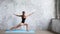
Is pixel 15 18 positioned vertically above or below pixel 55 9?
below

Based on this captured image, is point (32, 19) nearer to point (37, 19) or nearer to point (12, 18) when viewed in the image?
point (37, 19)

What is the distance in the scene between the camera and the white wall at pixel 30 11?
4824mm

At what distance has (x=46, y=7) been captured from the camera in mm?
4914

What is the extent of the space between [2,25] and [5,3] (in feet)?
2.96

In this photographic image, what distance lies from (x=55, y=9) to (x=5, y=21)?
210 centimetres

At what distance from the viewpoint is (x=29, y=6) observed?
4.86 metres

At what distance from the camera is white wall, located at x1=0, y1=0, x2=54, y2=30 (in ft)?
15.8

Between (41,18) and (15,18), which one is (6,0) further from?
(41,18)

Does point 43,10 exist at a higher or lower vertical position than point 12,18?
higher

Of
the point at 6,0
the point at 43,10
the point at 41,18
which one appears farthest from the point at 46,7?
the point at 6,0

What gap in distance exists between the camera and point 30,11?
16.0ft

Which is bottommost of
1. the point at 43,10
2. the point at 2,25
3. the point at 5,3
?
the point at 2,25

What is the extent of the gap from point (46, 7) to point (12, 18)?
147cm

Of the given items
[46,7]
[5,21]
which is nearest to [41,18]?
[46,7]
